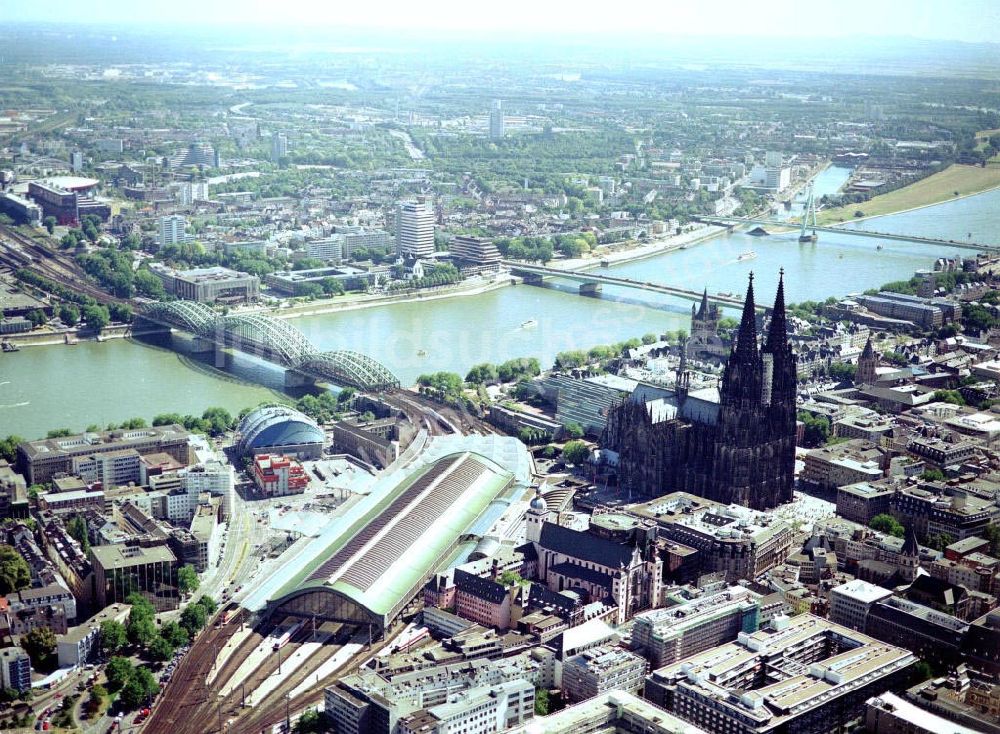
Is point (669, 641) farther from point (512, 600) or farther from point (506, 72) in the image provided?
point (506, 72)

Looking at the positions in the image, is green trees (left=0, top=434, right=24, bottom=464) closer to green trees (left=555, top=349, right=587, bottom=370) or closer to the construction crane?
green trees (left=555, top=349, right=587, bottom=370)

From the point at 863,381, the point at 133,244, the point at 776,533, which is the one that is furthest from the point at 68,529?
the point at 133,244

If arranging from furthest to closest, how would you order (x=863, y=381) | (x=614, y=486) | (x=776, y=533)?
(x=863, y=381)
(x=614, y=486)
(x=776, y=533)

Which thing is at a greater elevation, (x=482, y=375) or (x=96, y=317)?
(x=482, y=375)

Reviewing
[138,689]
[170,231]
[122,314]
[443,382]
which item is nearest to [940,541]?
[138,689]

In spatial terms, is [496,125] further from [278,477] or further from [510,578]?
[510,578]
